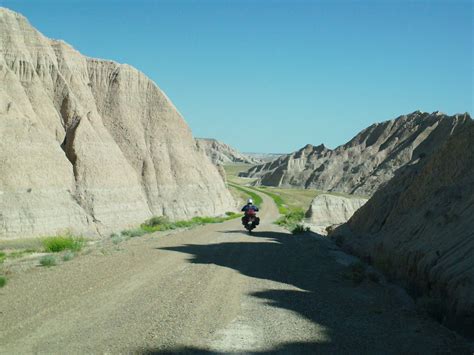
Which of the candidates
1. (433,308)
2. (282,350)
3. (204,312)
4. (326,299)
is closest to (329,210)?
(326,299)

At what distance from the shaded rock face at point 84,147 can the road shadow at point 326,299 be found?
18159 millimetres

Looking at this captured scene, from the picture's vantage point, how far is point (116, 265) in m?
15.2

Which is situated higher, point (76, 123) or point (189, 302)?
point (76, 123)

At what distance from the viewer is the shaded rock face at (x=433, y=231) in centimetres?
1088

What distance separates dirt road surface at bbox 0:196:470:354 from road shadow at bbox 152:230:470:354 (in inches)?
0.9

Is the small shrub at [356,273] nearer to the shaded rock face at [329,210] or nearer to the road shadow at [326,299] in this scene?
the road shadow at [326,299]

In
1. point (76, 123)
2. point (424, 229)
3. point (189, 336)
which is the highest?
point (76, 123)

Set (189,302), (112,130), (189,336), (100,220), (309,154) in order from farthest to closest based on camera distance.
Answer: (309,154), (112,130), (100,220), (189,302), (189,336)

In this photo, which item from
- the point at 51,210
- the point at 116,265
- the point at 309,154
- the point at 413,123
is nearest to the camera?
the point at 116,265

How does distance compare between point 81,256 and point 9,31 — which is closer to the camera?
point 81,256

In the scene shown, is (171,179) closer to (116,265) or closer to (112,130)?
(112,130)

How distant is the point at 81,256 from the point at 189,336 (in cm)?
1057

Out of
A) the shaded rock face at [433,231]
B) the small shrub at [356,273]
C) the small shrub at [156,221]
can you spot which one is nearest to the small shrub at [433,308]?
the shaded rock face at [433,231]

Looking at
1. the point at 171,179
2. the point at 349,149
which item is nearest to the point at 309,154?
the point at 349,149
